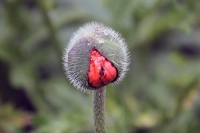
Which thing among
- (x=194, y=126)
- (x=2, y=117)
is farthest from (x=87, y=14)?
(x=194, y=126)

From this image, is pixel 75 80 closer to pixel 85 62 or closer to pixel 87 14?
pixel 85 62

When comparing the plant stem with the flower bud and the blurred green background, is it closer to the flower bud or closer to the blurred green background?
the flower bud

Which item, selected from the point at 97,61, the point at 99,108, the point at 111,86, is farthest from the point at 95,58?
the point at 111,86

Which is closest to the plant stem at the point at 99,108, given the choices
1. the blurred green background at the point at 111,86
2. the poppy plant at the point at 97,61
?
the poppy plant at the point at 97,61

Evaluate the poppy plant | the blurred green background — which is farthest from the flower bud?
the blurred green background

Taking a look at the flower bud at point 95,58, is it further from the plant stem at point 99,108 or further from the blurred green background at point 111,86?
the blurred green background at point 111,86

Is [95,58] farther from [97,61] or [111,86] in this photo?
[111,86]
